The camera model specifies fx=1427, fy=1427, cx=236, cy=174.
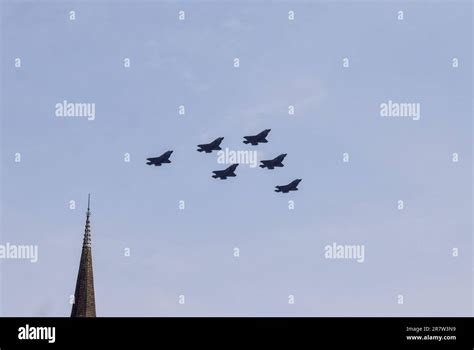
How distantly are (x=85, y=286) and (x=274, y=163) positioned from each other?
158 ft

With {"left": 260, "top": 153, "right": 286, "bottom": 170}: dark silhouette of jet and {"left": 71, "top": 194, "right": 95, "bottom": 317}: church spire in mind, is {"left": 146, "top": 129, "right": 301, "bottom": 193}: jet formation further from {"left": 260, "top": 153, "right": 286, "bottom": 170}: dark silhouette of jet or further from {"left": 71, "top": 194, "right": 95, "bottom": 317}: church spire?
{"left": 71, "top": 194, "right": 95, "bottom": 317}: church spire

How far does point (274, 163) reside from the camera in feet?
465

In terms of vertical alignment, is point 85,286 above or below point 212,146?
below

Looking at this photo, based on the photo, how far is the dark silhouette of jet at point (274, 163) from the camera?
14150 cm

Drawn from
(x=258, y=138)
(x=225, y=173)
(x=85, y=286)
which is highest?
(x=258, y=138)

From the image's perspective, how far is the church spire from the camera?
180 metres

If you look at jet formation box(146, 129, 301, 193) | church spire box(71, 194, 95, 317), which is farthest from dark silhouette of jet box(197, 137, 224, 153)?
church spire box(71, 194, 95, 317)

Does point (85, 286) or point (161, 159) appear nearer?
point (161, 159)

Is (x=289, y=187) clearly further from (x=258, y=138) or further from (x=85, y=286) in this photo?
(x=85, y=286)

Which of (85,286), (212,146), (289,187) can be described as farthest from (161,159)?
(85,286)

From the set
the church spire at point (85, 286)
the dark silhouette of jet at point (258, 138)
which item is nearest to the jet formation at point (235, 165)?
the dark silhouette of jet at point (258, 138)
